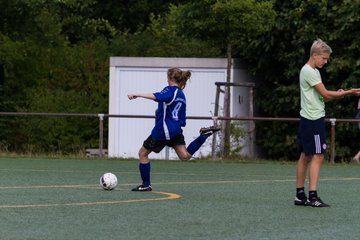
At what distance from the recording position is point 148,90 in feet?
99.0

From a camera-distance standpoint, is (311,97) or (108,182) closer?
(311,97)

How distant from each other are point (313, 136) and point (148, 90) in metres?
17.1

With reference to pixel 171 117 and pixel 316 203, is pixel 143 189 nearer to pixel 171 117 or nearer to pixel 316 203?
pixel 171 117

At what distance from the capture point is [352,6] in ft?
93.0

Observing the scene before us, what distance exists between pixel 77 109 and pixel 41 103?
3.16ft

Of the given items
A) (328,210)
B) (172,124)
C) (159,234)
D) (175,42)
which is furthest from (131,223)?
(175,42)

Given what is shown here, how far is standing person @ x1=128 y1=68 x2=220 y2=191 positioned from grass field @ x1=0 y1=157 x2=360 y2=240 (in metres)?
0.52

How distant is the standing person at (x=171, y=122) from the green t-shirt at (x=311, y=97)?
2.15m

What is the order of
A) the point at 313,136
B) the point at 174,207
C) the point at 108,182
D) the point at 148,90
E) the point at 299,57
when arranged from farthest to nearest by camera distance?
the point at 148,90 < the point at 299,57 < the point at 108,182 < the point at 313,136 < the point at 174,207

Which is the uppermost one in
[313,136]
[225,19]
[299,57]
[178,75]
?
[225,19]

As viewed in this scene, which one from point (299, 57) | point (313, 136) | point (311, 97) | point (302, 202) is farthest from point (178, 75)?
point (299, 57)

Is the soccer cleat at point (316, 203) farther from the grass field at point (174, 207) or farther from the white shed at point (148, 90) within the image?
the white shed at point (148, 90)

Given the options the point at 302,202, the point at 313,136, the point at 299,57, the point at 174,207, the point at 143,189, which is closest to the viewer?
the point at 174,207

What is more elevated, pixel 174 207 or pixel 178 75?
pixel 178 75
